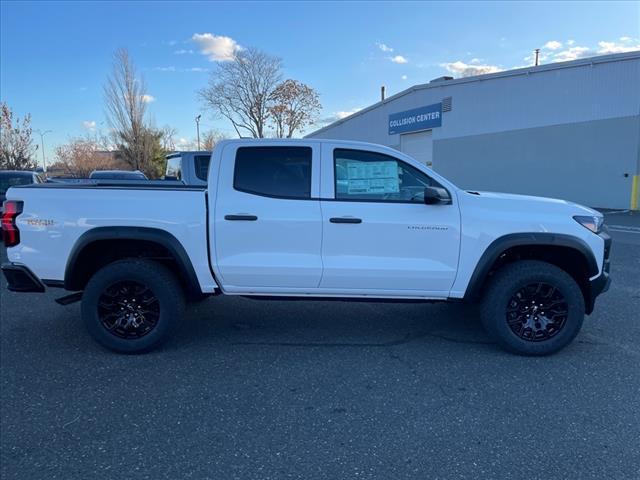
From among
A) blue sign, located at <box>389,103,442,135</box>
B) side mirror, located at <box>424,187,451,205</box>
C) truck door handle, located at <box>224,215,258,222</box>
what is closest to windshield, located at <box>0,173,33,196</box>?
truck door handle, located at <box>224,215,258,222</box>

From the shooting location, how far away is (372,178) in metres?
4.20

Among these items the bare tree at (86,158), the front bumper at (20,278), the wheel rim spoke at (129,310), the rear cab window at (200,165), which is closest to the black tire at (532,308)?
the wheel rim spoke at (129,310)

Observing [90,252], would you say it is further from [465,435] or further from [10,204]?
[465,435]

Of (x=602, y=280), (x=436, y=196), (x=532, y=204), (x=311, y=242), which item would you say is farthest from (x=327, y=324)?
(x=602, y=280)

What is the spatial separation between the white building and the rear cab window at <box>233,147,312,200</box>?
17531 mm

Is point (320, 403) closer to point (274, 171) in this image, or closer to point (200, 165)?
point (274, 171)

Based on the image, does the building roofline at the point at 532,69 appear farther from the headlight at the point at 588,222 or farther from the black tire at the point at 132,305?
the black tire at the point at 132,305

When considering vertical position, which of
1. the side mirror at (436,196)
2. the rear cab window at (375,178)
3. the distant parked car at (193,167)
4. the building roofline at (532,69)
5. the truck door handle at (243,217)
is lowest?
the truck door handle at (243,217)

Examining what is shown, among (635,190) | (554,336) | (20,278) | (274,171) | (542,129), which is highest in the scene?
(542,129)

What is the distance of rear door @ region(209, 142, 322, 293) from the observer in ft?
13.2

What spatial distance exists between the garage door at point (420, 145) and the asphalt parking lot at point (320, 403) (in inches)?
857

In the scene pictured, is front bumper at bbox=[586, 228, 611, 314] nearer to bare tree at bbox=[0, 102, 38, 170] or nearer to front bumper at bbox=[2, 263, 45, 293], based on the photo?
front bumper at bbox=[2, 263, 45, 293]

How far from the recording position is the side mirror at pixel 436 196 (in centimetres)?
389

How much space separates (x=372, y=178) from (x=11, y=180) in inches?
423
